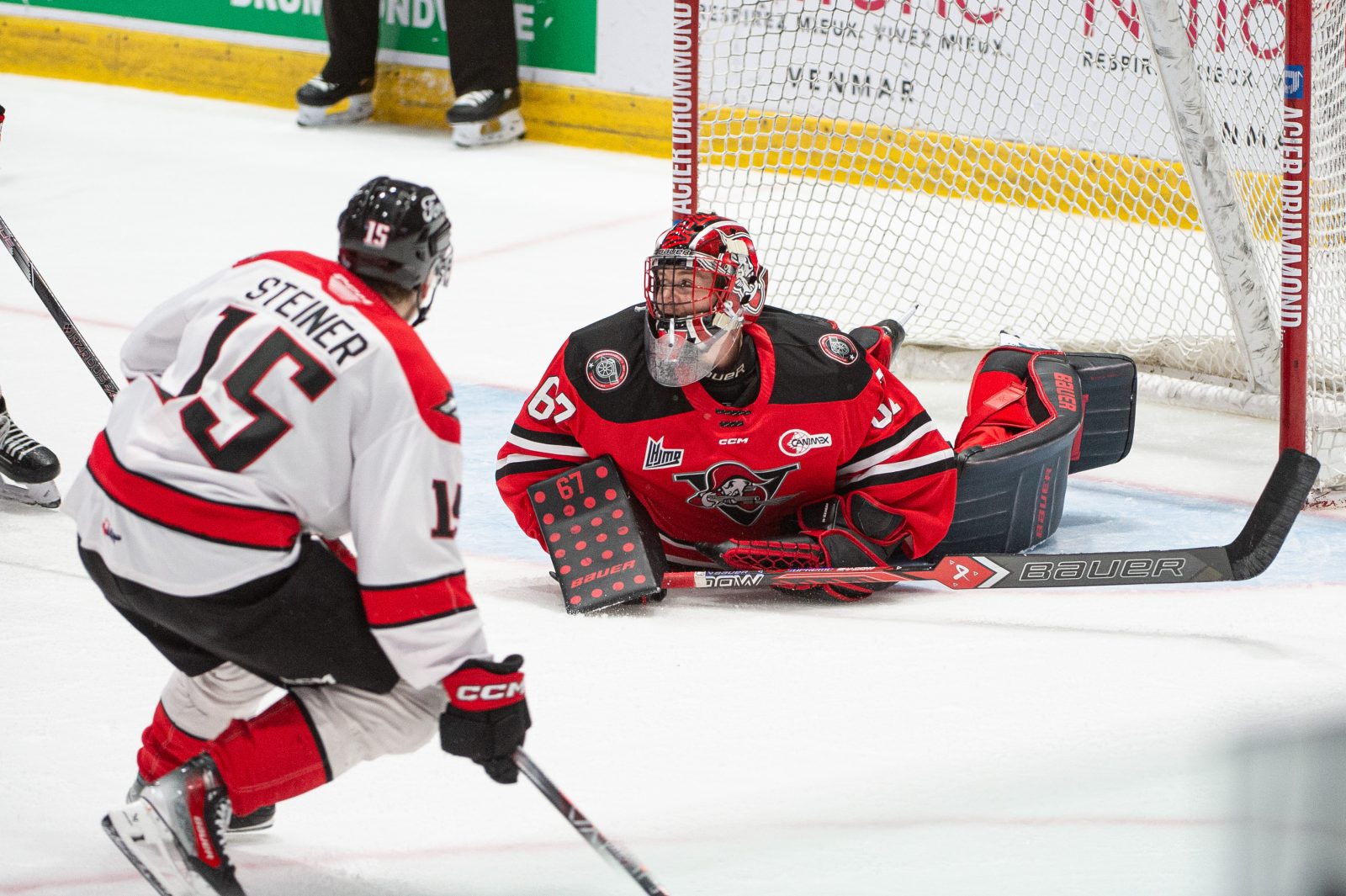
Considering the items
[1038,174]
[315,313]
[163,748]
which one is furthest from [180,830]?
[1038,174]

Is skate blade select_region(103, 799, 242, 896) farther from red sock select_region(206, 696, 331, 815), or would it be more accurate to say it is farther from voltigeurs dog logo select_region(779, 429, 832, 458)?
voltigeurs dog logo select_region(779, 429, 832, 458)

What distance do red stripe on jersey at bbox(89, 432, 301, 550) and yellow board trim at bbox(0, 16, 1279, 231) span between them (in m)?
3.15

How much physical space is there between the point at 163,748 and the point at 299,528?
16.4 inches

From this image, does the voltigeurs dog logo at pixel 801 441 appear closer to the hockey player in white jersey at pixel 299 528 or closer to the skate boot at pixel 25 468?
the hockey player in white jersey at pixel 299 528

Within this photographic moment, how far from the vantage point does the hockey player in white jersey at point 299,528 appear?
6.49ft

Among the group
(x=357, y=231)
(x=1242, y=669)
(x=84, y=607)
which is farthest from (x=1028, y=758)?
(x=84, y=607)

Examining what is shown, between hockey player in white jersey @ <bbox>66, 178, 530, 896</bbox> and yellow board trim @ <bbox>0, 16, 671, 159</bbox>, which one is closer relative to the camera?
hockey player in white jersey @ <bbox>66, 178, 530, 896</bbox>

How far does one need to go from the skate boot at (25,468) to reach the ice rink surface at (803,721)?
0.14ft

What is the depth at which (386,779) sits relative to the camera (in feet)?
8.59

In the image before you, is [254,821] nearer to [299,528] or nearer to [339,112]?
[299,528]

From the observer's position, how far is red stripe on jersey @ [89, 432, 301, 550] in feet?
6.59

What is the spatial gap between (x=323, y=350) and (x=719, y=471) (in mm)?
1291

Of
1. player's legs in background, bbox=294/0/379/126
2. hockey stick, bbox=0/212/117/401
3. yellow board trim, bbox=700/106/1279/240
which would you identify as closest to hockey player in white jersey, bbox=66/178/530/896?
hockey stick, bbox=0/212/117/401

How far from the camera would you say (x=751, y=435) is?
3125 mm
